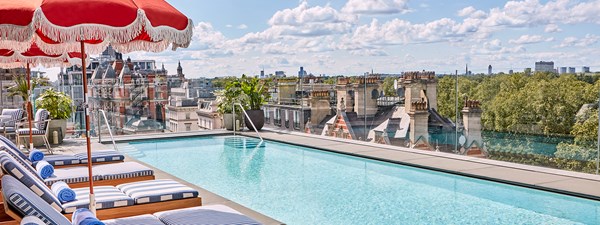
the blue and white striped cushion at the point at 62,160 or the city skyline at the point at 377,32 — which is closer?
the blue and white striped cushion at the point at 62,160

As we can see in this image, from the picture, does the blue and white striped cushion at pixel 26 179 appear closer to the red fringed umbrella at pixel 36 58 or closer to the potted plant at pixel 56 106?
the red fringed umbrella at pixel 36 58

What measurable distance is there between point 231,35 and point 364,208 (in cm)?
2006

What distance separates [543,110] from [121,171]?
19.3ft

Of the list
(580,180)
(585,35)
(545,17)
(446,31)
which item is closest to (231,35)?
(446,31)

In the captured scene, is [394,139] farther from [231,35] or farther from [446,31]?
[231,35]

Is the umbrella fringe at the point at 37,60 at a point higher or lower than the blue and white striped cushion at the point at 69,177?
higher

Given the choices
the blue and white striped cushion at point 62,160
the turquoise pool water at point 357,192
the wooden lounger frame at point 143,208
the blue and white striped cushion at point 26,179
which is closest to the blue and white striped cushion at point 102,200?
the wooden lounger frame at point 143,208

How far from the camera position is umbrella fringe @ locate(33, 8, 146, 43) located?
3.67m

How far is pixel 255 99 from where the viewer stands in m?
14.4

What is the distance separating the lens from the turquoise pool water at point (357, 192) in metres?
6.31

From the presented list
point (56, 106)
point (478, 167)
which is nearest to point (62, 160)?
point (56, 106)

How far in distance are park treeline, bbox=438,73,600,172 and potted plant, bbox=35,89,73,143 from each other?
8.18m

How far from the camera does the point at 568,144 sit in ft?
26.1

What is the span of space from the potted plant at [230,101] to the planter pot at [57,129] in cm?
396
